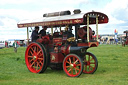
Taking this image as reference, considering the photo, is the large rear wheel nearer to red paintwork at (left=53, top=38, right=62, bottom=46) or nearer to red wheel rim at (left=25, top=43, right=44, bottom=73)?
red wheel rim at (left=25, top=43, right=44, bottom=73)

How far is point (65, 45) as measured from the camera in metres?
8.88

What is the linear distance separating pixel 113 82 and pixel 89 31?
241 cm

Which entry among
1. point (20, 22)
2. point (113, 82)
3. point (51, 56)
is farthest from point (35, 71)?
point (113, 82)

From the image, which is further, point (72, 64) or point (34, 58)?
point (34, 58)

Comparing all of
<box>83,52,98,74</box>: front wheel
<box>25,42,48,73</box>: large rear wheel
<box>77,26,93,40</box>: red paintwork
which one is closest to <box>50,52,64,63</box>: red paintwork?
<box>25,42,48,73</box>: large rear wheel

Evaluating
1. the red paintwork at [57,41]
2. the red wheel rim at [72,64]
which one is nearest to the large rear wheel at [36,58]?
the red paintwork at [57,41]

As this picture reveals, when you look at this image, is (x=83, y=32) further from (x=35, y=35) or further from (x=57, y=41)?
(x=35, y=35)

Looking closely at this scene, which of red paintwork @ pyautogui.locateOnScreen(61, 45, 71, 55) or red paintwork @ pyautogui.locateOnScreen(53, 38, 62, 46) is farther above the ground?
red paintwork @ pyautogui.locateOnScreen(53, 38, 62, 46)

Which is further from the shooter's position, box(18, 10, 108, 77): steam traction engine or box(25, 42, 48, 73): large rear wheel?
box(25, 42, 48, 73): large rear wheel

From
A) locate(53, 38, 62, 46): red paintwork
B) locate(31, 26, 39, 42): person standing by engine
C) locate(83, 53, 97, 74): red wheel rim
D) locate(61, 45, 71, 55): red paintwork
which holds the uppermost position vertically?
locate(31, 26, 39, 42): person standing by engine

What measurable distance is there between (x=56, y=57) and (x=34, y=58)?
114 centimetres

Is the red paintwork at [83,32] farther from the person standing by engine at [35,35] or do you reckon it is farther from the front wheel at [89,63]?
the person standing by engine at [35,35]

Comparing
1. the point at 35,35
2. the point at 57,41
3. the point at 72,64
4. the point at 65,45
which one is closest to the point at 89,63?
the point at 72,64

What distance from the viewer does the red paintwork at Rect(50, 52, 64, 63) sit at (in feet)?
29.5
